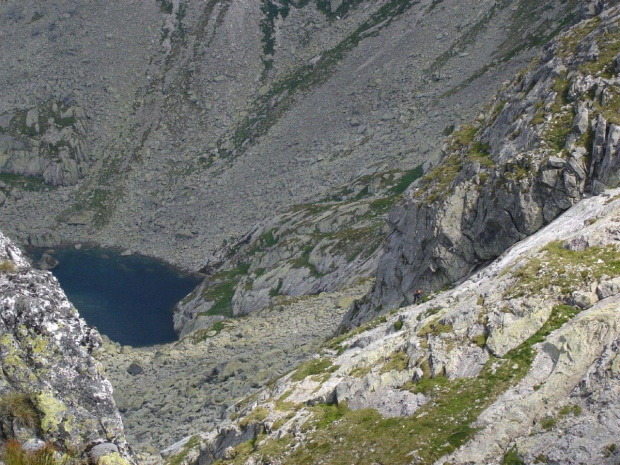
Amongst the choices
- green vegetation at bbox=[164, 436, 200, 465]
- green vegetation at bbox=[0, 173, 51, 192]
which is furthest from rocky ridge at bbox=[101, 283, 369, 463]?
green vegetation at bbox=[0, 173, 51, 192]

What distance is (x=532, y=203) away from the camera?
3005 cm

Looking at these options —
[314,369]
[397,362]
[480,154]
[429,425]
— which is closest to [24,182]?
[480,154]

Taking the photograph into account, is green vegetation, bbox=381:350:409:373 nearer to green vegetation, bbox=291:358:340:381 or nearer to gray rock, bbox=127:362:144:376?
green vegetation, bbox=291:358:340:381

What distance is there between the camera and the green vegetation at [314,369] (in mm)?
26484

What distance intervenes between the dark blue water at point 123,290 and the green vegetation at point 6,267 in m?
68.5

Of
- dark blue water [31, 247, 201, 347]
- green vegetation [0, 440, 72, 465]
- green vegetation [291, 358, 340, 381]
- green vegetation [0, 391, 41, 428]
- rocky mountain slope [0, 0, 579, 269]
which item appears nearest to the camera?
green vegetation [0, 440, 72, 465]

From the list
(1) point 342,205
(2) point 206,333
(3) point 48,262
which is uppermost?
(3) point 48,262

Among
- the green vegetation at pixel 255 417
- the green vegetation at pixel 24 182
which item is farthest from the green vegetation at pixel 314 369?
the green vegetation at pixel 24 182

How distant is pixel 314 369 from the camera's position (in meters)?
27.7

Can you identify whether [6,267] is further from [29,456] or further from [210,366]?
[210,366]

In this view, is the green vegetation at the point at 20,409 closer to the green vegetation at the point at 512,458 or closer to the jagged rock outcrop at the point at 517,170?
the green vegetation at the point at 512,458

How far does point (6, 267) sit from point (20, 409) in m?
3.68

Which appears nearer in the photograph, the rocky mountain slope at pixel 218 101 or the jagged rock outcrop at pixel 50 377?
the jagged rock outcrop at pixel 50 377

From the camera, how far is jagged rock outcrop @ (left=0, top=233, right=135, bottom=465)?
43.8 ft
